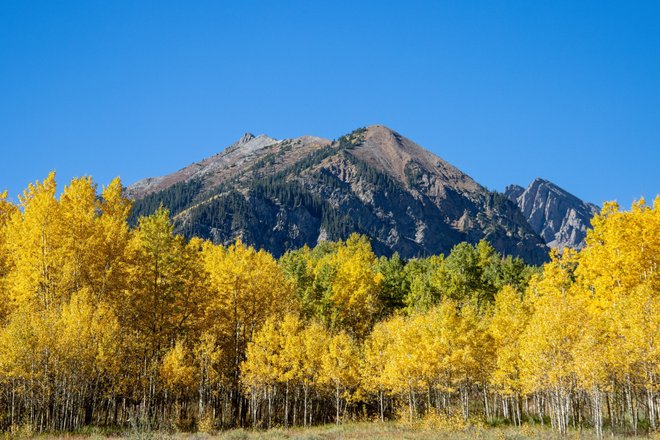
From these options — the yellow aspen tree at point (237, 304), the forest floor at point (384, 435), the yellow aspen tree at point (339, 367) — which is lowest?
the forest floor at point (384, 435)

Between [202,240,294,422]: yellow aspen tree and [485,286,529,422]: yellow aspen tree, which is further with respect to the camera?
[202,240,294,422]: yellow aspen tree

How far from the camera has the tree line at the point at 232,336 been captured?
33375 mm

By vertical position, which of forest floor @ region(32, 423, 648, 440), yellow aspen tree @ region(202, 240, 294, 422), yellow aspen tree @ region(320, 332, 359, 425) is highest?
yellow aspen tree @ region(202, 240, 294, 422)

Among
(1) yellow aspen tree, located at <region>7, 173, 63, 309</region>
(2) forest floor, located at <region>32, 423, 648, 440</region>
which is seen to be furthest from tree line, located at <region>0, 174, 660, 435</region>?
(2) forest floor, located at <region>32, 423, 648, 440</region>

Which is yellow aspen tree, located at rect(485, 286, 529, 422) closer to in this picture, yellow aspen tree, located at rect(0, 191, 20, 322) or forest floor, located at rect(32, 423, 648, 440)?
forest floor, located at rect(32, 423, 648, 440)

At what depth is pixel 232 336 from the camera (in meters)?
50.6

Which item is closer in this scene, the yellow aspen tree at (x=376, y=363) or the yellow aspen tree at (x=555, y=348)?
the yellow aspen tree at (x=555, y=348)

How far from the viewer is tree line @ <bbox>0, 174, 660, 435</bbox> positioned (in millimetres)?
33375

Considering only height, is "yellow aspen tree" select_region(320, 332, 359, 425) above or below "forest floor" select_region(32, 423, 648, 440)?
above

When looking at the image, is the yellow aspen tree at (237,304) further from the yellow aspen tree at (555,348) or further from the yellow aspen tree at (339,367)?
the yellow aspen tree at (555,348)

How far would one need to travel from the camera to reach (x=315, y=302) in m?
65.6

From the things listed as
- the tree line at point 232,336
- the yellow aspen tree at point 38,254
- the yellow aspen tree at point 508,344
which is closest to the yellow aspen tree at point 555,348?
the tree line at point 232,336

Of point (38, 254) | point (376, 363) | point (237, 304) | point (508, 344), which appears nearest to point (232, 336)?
point (237, 304)

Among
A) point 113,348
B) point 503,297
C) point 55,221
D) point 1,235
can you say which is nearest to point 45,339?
point 113,348
